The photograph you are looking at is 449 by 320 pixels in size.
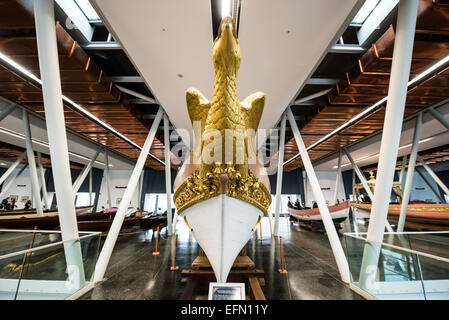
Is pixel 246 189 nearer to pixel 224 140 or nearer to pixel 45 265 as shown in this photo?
pixel 224 140

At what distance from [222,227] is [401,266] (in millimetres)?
2319

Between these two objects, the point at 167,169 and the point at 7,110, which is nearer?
the point at 7,110

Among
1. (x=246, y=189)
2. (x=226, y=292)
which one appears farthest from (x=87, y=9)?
(x=226, y=292)

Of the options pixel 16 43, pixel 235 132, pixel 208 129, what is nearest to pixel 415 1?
pixel 235 132

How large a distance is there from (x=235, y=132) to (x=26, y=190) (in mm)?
18941

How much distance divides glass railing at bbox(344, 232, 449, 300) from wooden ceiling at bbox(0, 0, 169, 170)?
17.0 ft

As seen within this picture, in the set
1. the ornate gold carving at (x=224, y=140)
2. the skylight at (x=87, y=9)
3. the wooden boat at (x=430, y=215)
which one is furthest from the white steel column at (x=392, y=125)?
the wooden boat at (x=430, y=215)

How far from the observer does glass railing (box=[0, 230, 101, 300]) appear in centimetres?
166

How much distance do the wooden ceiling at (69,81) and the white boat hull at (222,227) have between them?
3.14m

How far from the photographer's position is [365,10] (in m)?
2.95

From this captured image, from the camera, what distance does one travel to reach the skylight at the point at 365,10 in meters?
2.83

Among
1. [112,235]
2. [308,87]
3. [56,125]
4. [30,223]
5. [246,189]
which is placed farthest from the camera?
[30,223]

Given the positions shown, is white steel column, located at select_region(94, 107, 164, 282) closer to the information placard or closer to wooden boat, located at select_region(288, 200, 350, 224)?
the information placard
